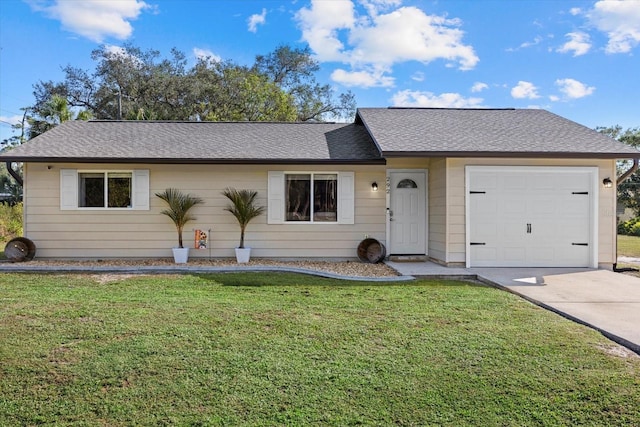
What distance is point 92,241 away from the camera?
28.4ft

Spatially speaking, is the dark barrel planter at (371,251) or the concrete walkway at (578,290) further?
the dark barrel planter at (371,251)

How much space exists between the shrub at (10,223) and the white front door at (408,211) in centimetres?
1174

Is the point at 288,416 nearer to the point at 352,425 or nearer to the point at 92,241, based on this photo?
the point at 352,425

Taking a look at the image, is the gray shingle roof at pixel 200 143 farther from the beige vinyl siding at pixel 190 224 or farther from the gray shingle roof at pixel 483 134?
the gray shingle roof at pixel 483 134

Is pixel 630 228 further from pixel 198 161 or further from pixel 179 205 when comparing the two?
pixel 179 205

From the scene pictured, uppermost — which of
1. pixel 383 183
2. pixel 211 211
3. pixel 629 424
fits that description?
pixel 383 183

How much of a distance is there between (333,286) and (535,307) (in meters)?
2.76

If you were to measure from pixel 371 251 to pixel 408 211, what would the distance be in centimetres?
132

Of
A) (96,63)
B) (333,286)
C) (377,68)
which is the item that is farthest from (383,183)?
(96,63)

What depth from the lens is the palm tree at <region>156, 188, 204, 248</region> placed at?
840cm

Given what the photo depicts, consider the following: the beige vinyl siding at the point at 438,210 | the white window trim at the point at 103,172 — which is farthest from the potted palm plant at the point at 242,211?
the beige vinyl siding at the point at 438,210

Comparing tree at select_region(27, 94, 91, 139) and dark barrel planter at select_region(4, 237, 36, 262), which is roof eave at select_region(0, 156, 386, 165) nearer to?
dark barrel planter at select_region(4, 237, 36, 262)

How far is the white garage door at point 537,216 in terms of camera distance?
7.91 m

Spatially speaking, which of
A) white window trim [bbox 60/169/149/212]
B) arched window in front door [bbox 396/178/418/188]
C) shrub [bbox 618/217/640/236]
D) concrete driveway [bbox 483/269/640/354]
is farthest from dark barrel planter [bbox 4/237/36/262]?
shrub [bbox 618/217/640/236]
